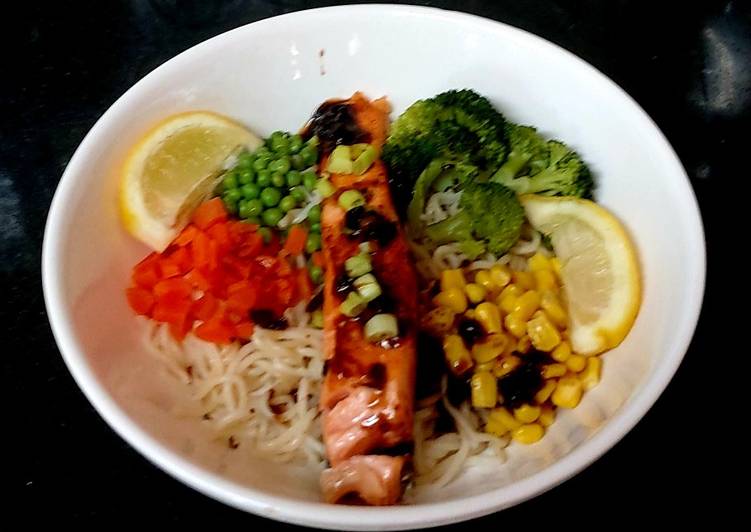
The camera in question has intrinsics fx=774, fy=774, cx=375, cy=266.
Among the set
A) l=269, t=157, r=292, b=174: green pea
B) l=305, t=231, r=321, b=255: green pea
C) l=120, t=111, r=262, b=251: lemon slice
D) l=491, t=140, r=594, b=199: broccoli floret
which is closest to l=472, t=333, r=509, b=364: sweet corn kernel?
l=491, t=140, r=594, b=199: broccoli floret

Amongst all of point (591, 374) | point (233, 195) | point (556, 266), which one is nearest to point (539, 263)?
point (556, 266)

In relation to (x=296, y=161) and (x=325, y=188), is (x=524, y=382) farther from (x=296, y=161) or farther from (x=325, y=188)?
(x=296, y=161)

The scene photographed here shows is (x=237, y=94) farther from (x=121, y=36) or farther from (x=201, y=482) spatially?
(x=201, y=482)

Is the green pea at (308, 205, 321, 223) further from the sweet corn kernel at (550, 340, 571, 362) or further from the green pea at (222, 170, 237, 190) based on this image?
the sweet corn kernel at (550, 340, 571, 362)

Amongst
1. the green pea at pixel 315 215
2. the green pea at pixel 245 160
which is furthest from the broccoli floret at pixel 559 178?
the green pea at pixel 245 160

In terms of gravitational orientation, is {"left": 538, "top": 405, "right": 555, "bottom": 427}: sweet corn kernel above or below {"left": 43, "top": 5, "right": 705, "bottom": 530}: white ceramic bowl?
below

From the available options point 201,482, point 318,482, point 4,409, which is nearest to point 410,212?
point 318,482
